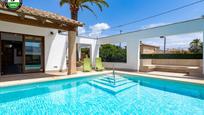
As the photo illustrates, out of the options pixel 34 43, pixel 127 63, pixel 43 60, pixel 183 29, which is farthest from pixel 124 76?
pixel 34 43

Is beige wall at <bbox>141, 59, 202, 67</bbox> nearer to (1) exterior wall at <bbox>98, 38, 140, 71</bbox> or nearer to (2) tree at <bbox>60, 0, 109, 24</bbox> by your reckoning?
(1) exterior wall at <bbox>98, 38, 140, 71</bbox>

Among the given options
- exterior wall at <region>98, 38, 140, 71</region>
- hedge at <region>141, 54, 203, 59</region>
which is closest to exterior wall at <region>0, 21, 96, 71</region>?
exterior wall at <region>98, 38, 140, 71</region>

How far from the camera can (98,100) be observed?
243 inches

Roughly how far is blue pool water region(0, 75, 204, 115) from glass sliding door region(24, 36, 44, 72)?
3786 mm

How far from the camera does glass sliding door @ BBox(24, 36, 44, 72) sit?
36.7 feet

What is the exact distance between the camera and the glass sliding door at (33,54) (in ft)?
36.7

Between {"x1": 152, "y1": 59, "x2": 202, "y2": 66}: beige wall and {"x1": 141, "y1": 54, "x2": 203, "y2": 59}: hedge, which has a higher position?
{"x1": 141, "y1": 54, "x2": 203, "y2": 59}: hedge

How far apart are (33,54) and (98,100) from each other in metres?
7.60

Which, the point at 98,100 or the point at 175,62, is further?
the point at 175,62

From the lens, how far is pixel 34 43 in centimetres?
1157

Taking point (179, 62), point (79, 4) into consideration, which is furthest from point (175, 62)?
point (79, 4)

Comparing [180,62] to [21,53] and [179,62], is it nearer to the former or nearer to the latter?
Answer: [179,62]

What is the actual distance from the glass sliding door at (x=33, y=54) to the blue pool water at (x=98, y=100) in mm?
3786

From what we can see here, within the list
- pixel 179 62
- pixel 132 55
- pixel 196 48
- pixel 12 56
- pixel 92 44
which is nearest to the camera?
pixel 12 56
